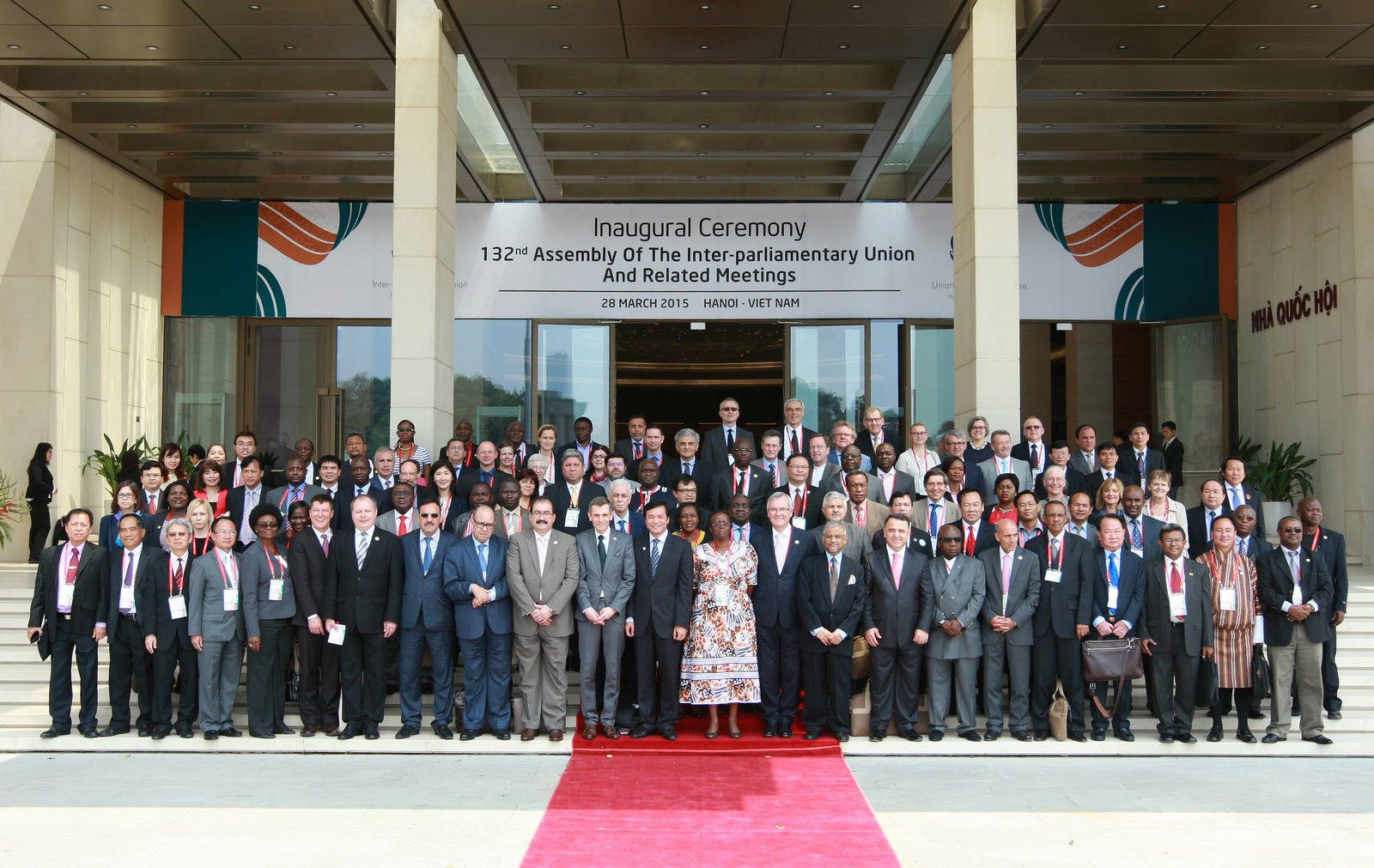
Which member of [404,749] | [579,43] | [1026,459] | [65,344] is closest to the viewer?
[404,749]

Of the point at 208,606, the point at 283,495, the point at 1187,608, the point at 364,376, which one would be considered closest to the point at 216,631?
the point at 208,606

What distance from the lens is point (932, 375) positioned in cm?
1456

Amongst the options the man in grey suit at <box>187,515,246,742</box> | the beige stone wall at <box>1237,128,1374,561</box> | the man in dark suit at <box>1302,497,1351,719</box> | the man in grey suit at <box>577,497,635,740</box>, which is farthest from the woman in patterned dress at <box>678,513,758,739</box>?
the beige stone wall at <box>1237,128,1374,561</box>

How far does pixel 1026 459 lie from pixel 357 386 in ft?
28.8

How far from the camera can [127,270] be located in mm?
13852

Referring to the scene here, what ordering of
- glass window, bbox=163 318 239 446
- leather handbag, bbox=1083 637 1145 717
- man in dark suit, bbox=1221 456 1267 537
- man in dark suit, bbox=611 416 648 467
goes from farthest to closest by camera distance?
glass window, bbox=163 318 239 446, man in dark suit, bbox=611 416 648 467, man in dark suit, bbox=1221 456 1267 537, leather handbag, bbox=1083 637 1145 717

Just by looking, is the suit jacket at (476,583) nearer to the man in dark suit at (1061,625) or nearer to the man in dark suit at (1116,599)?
the man in dark suit at (1061,625)

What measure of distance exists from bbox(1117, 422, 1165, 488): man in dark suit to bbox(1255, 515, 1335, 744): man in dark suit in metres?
2.19

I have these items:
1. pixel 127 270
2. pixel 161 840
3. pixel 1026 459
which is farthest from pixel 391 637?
pixel 127 270

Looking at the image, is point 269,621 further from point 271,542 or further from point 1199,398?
point 1199,398

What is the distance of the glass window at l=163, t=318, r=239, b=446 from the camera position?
47.9 ft

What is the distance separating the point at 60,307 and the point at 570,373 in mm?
5715

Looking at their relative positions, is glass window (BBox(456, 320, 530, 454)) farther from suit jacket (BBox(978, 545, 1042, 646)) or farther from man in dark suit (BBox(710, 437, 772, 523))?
suit jacket (BBox(978, 545, 1042, 646))

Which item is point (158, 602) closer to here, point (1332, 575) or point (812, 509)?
point (812, 509)
